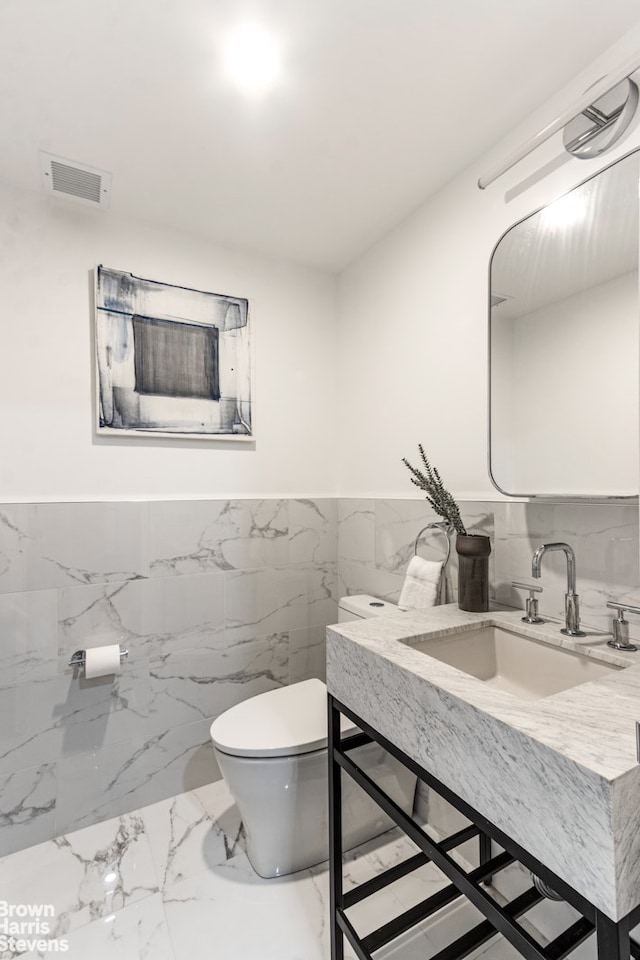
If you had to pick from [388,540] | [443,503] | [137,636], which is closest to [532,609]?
[443,503]

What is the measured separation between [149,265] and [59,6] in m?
0.81

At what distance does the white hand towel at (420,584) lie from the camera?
1.50 meters

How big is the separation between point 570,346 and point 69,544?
66.0 inches

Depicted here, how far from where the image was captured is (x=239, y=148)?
4.68ft

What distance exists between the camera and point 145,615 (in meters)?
1.75

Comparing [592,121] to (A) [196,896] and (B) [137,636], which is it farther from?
(A) [196,896]

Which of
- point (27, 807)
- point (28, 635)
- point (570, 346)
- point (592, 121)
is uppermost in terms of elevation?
point (592, 121)

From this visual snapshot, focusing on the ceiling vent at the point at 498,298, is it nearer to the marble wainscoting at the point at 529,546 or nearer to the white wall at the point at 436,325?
the white wall at the point at 436,325

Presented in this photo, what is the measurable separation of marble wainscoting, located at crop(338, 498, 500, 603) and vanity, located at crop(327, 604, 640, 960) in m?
0.29

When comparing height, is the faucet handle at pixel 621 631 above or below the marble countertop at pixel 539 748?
above

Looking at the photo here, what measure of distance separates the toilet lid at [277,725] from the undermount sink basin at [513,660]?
1.51 ft

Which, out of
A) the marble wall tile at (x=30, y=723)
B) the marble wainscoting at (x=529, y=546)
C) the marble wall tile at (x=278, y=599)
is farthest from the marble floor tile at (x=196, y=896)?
the marble wainscoting at (x=529, y=546)

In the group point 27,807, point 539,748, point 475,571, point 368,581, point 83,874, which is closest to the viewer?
point 539,748

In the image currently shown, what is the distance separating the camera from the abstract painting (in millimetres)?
1695
